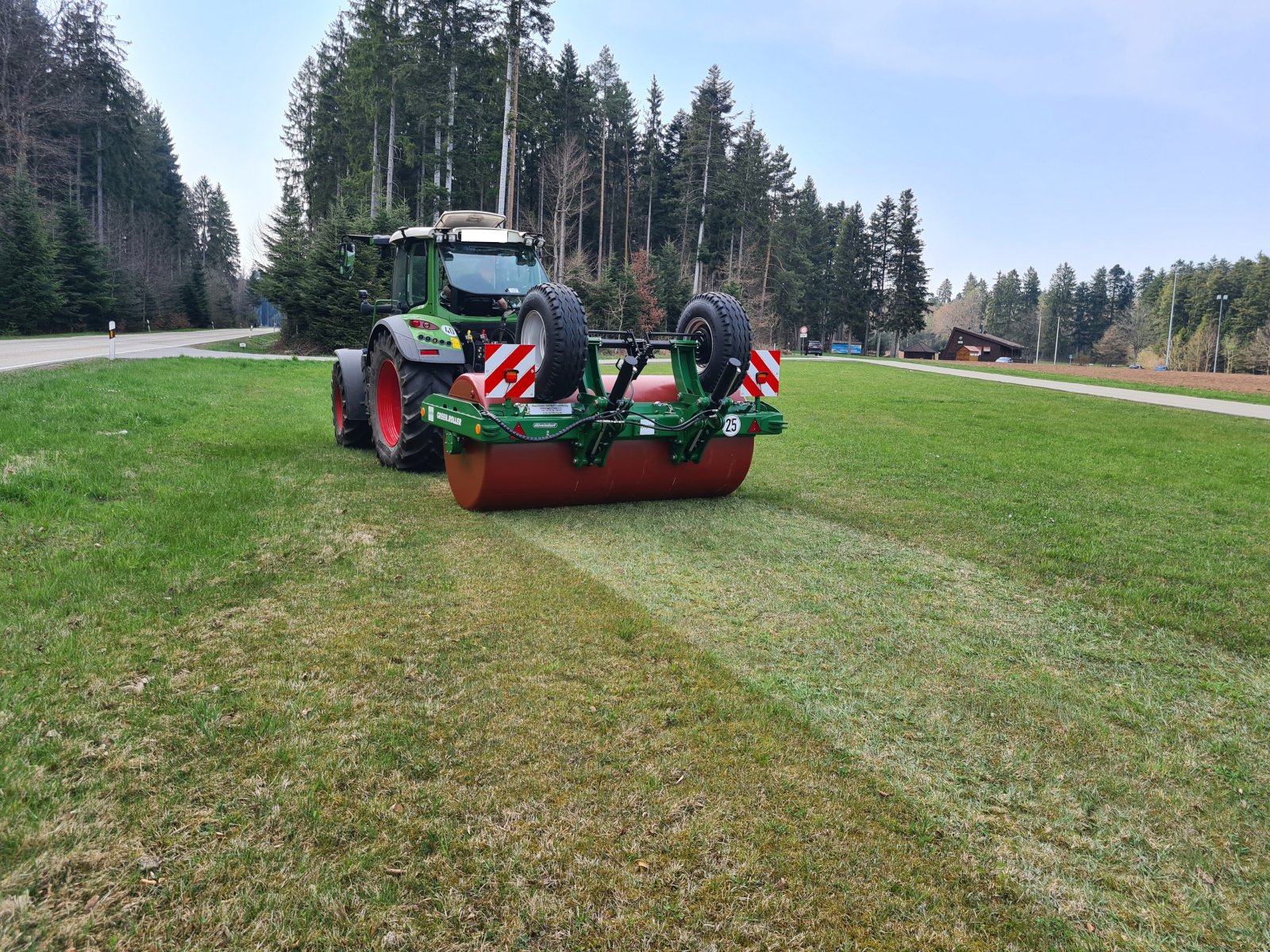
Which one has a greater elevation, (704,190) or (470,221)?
(704,190)

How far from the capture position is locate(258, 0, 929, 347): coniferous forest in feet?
100

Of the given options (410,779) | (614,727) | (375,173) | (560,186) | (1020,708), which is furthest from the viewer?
(560,186)

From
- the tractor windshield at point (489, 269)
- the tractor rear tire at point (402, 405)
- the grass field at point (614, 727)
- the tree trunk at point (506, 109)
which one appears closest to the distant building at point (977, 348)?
the tree trunk at point (506, 109)

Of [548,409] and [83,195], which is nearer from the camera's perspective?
[548,409]

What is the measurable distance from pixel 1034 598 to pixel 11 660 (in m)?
5.32

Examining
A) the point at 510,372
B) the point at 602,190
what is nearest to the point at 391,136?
the point at 602,190

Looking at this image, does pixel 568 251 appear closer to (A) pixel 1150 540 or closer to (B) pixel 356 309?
(B) pixel 356 309

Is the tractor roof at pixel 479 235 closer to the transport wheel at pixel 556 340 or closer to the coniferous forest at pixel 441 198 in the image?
the transport wheel at pixel 556 340

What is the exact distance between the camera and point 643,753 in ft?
A: 9.36

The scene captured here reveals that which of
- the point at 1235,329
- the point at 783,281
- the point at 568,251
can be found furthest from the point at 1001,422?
the point at 1235,329

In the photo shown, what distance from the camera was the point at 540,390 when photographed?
6.02 meters

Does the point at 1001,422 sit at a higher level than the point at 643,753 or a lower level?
higher

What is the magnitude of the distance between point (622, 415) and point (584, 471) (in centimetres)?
63

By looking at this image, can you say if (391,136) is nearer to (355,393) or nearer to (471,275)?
(355,393)
